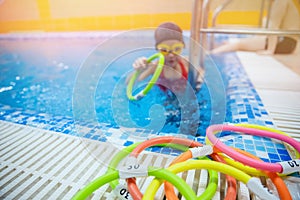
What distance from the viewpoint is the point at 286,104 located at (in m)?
1.44

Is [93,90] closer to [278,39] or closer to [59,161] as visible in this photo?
[59,161]

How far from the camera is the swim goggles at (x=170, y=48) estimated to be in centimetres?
151

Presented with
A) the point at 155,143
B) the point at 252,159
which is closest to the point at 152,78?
the point at 155,143

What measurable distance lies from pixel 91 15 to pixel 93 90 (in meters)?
4.45

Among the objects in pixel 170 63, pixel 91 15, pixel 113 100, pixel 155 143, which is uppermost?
pixel 91 15

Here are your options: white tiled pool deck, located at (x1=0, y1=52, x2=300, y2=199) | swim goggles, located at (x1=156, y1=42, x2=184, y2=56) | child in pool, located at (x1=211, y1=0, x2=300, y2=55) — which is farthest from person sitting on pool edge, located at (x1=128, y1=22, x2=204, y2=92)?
child in pool, located at (x1=211, y1=0, x2=300, y2=55)

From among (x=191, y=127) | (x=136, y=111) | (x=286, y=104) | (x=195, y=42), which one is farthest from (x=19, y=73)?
(x=286, y=104)

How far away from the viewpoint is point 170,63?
175cm

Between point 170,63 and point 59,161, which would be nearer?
point 59,161

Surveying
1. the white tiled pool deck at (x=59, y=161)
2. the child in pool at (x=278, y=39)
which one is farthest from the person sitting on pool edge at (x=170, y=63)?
the child in pool at (x=278, y=39)

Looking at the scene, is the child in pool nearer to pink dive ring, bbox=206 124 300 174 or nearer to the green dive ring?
the green dive ring

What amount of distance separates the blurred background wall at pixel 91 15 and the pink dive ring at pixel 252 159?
463 cm

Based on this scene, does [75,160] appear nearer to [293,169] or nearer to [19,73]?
[293,169]

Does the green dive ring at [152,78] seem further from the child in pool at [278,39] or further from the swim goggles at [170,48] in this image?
the child in pool at [278,39]
